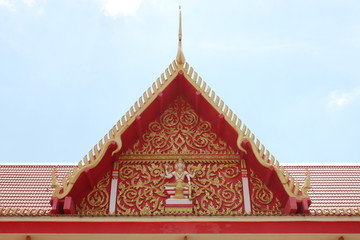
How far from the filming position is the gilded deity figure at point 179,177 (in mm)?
9422

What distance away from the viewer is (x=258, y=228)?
842 centimetres

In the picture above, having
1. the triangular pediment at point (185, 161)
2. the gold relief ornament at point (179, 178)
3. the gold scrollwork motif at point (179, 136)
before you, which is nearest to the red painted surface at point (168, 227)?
the triangular pediment at point (185, 161)

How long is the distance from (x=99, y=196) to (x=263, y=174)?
2.79 meters

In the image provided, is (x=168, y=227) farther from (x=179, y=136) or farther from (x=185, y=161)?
(x=179, y=136)

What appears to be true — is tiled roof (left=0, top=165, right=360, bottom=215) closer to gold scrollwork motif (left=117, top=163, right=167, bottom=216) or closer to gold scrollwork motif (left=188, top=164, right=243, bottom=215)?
gold scrollwork motif (left=188, top=164, right=243, bottom=215)

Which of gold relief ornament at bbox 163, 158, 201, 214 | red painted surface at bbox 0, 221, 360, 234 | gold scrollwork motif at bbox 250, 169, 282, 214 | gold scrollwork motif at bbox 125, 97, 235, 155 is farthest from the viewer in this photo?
gold scrollwork motif at bbox 125, 97, 235, 155

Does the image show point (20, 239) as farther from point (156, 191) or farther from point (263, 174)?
point (263, 174)

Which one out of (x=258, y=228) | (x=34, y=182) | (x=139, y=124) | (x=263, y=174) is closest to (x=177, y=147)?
(x=139, y=124)

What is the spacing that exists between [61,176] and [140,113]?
151 inches

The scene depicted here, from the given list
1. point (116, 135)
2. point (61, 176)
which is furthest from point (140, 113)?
point (61, 176)

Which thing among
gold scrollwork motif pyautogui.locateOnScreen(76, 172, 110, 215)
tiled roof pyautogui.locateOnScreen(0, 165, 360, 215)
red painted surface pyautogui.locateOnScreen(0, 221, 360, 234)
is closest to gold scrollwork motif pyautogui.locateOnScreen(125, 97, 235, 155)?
gold scrollwork motif pyautogui.locateOnScreen(76, 172, 110, 215)

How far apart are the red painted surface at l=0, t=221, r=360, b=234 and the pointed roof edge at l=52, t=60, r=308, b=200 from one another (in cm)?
67

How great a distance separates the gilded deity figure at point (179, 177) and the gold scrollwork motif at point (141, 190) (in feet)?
0.51

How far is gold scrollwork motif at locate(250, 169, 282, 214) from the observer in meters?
9.38
